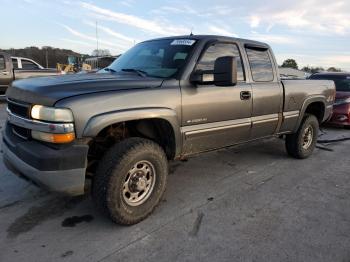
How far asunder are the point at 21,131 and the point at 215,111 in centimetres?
206

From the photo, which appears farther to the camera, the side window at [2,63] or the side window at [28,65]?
the side window at [28,65]

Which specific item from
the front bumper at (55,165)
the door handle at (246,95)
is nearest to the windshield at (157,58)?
the door handle at (246,95)

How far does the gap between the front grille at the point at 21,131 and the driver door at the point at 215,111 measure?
60.0 inches

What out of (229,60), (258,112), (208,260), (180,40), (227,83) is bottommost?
(208,260)

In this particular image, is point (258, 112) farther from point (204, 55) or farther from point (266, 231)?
point (266, 231)

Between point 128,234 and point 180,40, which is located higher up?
point 180,40

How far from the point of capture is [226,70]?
360cm

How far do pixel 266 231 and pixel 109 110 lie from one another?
185cm

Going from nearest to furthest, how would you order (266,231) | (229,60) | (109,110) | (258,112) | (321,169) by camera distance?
(109,110), (266,231), (229,60), (258,112), (321,169)

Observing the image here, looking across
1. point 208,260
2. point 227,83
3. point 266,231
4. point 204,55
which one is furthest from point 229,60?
point 208,260

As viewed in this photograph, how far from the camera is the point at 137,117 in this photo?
128 inches

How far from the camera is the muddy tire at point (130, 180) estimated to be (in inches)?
121

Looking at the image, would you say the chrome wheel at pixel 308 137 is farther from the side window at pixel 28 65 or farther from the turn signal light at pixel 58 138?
the side window at pixel 28 65

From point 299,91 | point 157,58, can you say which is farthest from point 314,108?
point 157,58
